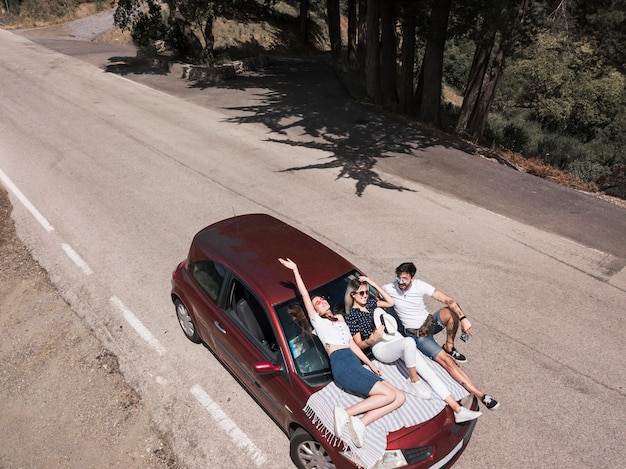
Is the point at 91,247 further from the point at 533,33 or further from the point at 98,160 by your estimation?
the point at 533,33

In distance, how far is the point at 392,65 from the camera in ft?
62.4

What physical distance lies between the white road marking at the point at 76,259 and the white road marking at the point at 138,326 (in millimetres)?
1046

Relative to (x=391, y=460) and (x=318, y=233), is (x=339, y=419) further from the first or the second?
(x=318, y=233)

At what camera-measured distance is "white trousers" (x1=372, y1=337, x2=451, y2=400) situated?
4.48 m

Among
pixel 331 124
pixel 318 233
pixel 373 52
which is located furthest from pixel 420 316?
pixel 373 52

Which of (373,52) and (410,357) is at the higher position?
(373,52)

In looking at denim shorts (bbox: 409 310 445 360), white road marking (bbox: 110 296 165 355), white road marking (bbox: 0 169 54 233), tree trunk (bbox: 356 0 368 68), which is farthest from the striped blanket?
tree trunk (bbox: 356 0 368 68)

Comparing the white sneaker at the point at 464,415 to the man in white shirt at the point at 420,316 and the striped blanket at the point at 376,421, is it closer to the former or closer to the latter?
the striped blanket at the point at 376,421

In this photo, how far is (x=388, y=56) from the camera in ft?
61.3

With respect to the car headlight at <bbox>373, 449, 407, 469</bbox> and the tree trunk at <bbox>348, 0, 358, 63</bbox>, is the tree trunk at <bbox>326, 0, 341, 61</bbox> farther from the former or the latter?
the car headlight at <bbox>373, 449, 407, 469</bbox>

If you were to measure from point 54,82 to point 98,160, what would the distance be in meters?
10.8

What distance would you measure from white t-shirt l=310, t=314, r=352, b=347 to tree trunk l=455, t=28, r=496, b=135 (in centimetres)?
1374

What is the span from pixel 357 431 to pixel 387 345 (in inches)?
40.6

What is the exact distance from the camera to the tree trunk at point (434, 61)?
1525 cm
